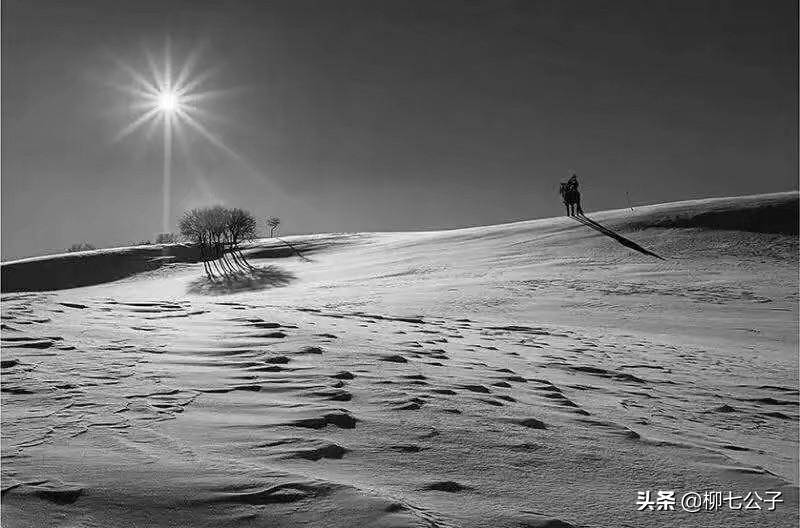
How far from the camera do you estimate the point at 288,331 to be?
5062 millimetres

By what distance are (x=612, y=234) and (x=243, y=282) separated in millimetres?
19141

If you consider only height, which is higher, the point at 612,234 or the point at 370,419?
the point at 612,234

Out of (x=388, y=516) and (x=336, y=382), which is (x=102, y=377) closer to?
(x=336, y=382)

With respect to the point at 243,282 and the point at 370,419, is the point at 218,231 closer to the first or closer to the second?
the point at 243,282

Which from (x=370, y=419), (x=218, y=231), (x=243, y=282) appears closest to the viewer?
(x=370, y=419)

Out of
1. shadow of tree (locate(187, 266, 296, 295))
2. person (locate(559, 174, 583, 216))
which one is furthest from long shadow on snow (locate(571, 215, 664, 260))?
shadow of tree (locate(187, 266, 296, 295))

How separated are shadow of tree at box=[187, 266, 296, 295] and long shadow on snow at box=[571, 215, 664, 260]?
16.0m

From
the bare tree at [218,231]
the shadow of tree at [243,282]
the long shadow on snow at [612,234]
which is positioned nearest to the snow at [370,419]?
the long shadow on snow at [612,234]

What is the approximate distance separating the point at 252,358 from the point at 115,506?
224cm

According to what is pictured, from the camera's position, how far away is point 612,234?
79.7 ft

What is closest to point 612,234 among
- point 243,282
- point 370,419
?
point 243,282

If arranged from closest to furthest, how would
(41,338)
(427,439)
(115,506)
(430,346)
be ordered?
(115,506)
(427,439)
(41,338)
(430,346)

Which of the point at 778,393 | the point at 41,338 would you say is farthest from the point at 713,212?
the point at 41,338

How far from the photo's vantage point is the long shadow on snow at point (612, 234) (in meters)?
20.8
